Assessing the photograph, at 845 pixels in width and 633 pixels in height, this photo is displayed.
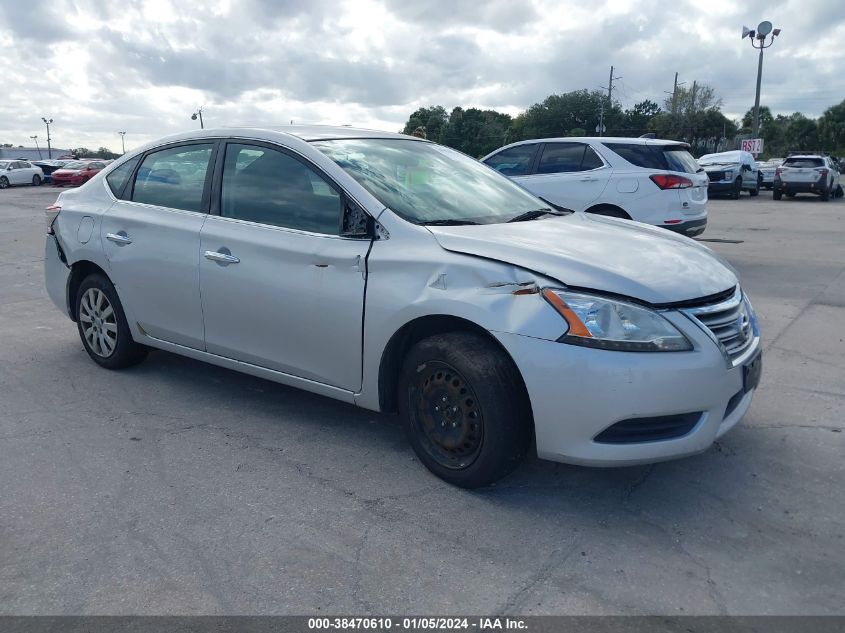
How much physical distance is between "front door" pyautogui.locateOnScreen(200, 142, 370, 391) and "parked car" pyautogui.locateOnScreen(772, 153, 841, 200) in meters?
24.2

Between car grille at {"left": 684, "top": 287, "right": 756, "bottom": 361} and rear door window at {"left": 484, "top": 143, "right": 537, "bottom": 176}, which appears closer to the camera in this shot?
car grille at {"left": 684, "top": 287, "right": 756, "bottom": 361}

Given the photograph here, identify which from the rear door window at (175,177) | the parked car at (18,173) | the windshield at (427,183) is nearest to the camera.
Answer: the windshield at (427,183)

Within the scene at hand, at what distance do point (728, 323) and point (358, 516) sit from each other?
1.88 meters

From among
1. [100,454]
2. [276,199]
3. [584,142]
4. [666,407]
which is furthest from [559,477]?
[584,142]

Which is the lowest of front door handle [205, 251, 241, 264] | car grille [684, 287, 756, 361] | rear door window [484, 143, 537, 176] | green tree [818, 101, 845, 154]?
car grille [684, 287, 756, 361]

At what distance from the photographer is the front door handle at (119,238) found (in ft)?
Result: 16.3

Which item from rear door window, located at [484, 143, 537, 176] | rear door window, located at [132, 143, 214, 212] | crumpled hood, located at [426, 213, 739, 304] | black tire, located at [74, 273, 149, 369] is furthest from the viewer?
rear door window, located at [484, 143, 537, 176]

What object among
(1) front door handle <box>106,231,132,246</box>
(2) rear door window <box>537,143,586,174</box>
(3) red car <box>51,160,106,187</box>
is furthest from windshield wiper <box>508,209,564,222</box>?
(3) red car <box>51,160,106,187</box>

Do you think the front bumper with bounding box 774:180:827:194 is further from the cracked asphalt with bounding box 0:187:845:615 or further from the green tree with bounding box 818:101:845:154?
the green tree with bounding box 818:101:845:154

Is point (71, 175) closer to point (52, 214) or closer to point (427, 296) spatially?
point (52, 214)

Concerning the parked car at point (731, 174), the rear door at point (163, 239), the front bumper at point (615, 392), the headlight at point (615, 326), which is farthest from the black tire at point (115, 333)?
the parked car at point (731, 174)

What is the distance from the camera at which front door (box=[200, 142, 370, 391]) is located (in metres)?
3.88

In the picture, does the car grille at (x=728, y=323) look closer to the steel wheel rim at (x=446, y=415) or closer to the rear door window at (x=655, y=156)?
the steel wheel rim at (x=446, y=415)

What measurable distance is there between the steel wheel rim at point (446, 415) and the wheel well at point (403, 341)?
0.19 metres
